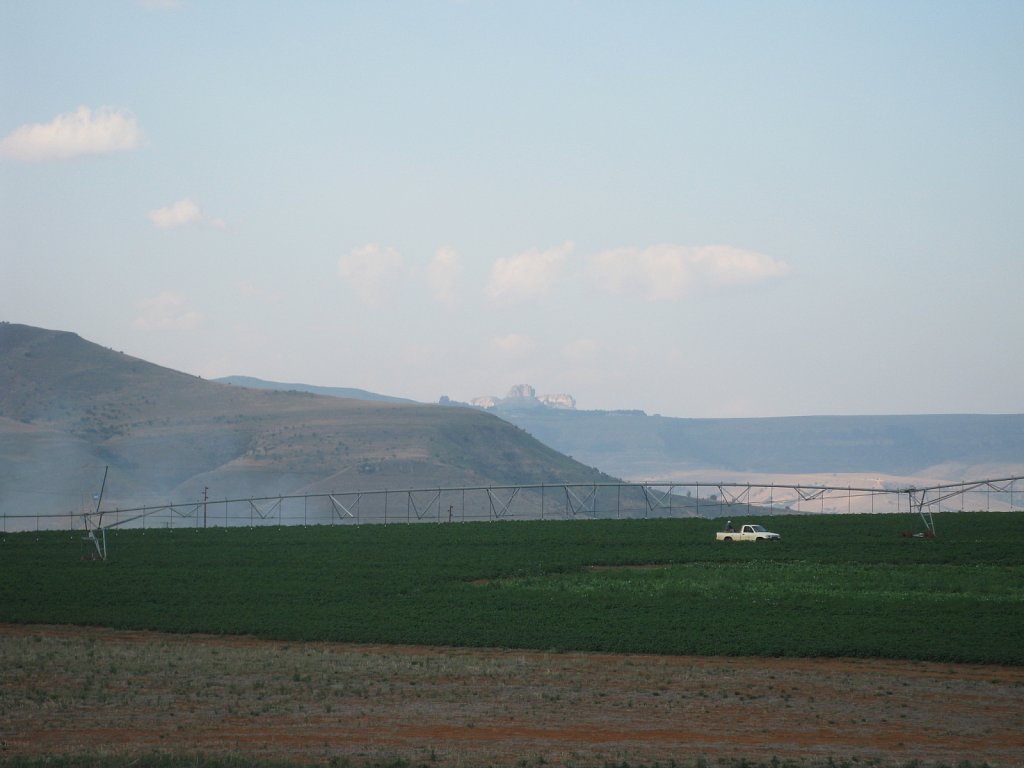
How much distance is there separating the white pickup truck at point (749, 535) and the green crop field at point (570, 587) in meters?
1.17

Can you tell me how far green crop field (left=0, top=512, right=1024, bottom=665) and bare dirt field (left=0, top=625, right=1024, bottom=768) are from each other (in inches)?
119

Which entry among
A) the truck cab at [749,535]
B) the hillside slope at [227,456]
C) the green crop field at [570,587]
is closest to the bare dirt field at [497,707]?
the green crop field at [570,587]

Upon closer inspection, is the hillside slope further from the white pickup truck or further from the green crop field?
the white pickup truck

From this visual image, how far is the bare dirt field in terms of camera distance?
82.4ft

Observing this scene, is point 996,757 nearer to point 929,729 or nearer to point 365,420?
point 929,729

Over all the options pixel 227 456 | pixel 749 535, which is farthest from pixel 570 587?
pixel 227 456

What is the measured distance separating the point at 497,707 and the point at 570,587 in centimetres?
2389

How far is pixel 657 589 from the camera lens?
51438mm

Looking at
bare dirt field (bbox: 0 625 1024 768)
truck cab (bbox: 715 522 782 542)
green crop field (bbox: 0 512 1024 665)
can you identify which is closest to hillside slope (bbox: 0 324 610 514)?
green crop field (bbox: 0 512 1024 665)

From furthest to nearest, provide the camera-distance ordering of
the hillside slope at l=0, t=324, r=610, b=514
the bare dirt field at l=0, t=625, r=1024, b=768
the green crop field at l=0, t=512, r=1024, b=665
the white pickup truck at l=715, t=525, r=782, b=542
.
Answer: the hillside slope at l=0, t=324, r=610, b=514, the white pickup truck at l=715, t=525, r=782, b=542, the green crop field at l=0, t=512, r=1024, b=665, the bare dirt field at l=0, t=625, r=1024, b=768

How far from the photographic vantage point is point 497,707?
29484 mm

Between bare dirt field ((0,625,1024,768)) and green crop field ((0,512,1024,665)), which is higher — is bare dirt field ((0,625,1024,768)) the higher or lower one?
the lower one

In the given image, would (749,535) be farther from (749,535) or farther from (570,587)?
(570,587)

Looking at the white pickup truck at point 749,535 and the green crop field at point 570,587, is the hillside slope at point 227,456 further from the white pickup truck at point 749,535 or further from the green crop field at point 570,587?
the white pickup truck at point 749,535
